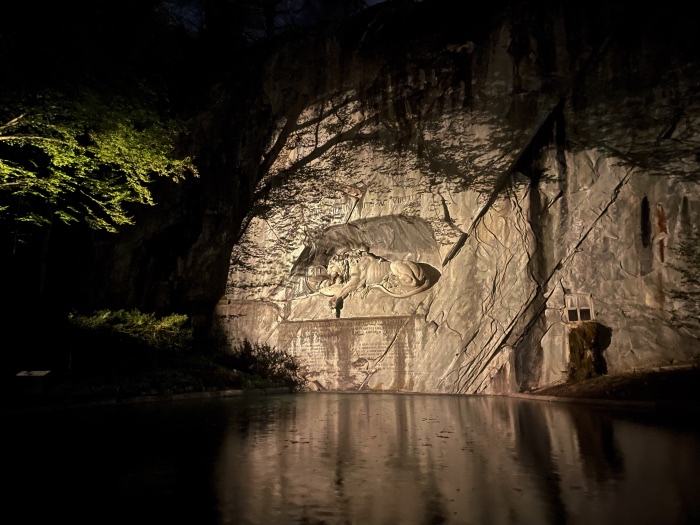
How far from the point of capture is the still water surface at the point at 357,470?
2.58 m

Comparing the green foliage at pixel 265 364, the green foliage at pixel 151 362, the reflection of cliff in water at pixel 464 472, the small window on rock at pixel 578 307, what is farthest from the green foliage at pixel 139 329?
the small window on rock at pixel 578 307

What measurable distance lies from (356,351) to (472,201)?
4616mm

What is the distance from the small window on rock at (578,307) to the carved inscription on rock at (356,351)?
3.43 metres

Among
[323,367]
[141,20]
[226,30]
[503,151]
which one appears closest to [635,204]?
[503,151]

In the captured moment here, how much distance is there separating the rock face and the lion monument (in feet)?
0.16

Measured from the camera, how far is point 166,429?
18.2 feet

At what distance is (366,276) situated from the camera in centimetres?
1241

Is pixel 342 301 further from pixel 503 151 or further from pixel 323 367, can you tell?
pixel 503 151

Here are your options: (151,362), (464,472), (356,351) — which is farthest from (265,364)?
(464,472)

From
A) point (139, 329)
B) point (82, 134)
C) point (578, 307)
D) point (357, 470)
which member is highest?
point (82, 134)

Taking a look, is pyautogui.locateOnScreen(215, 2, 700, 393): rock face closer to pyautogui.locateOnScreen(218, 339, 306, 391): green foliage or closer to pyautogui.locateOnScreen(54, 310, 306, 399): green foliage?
pyautogui.locateOnScreen(218, 339, 306, 391): green foliage

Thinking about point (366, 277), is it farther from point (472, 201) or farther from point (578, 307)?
point (578, 307)

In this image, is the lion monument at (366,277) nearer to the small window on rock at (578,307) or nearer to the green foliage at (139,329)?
the small window on rock at (578,307)

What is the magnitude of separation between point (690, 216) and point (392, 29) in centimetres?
831
